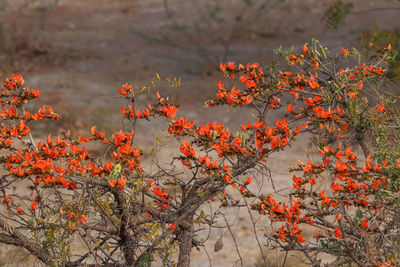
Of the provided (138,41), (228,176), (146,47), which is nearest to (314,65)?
(228,176)

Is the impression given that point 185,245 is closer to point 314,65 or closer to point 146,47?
point 314,65

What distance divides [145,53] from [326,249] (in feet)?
30.4

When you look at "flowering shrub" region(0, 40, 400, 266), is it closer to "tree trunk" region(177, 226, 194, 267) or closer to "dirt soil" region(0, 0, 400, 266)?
"tree trunk" region(177, 226, 194, 267)

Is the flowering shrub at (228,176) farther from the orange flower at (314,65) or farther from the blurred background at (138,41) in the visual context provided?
the blurred background at (138,41)

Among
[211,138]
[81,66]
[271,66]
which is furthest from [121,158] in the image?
[81,66]

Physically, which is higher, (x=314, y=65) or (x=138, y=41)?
(x=138, y=41)

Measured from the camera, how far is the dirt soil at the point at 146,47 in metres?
8.48

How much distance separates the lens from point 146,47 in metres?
12.3

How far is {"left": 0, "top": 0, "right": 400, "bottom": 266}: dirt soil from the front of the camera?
8477 mm

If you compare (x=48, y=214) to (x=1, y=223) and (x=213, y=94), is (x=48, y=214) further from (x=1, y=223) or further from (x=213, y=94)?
(x=213, y=94)

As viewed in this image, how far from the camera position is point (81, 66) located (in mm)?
10875

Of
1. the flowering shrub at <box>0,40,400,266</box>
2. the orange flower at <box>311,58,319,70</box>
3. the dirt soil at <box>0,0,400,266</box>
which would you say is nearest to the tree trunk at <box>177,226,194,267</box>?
the flowering shrub at <box>0,40,400,266</box>

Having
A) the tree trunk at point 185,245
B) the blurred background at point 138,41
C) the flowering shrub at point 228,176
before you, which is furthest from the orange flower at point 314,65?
the blurred background at point 138,41

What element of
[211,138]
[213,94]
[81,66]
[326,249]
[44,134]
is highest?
[81,66]
